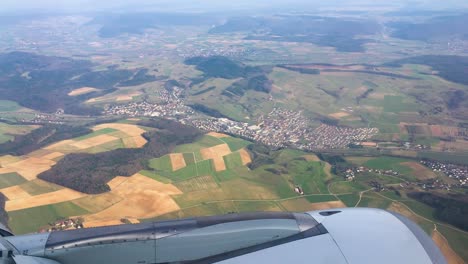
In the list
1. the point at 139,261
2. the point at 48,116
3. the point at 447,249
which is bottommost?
the point at 48,116

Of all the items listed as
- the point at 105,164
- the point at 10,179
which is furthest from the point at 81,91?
the point at 10,179

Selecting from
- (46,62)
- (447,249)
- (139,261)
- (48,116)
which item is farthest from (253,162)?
(46,62)

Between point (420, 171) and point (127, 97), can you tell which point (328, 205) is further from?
point (127, 97)

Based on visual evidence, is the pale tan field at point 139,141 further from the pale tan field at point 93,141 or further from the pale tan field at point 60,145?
the pale tan field at point 60,145

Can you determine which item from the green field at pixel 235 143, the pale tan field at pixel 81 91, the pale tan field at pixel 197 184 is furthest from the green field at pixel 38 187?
the pale tan field at pixel 81 91

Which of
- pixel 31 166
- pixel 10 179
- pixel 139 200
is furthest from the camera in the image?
pixel 31 166

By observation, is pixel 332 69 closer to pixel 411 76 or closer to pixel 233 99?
pixel 411 76

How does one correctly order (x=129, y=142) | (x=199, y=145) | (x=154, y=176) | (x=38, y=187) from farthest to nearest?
(x=129, y=142) → (x=199, y=145) → (x=154, y=176) → (x=38, y=187)
